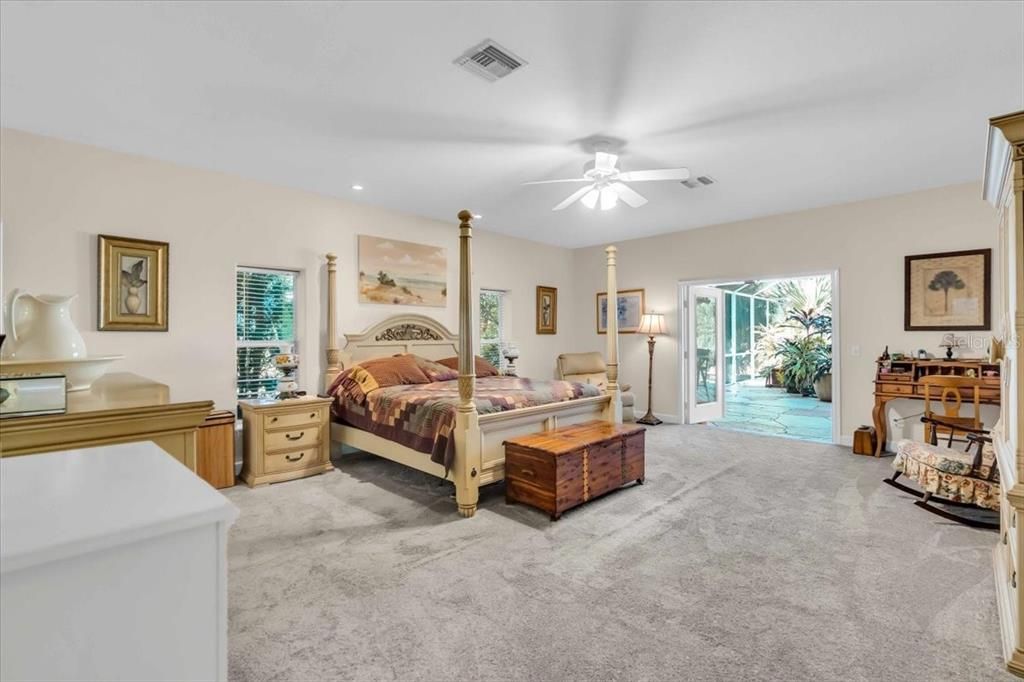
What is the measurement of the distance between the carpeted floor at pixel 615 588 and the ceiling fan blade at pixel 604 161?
238cm

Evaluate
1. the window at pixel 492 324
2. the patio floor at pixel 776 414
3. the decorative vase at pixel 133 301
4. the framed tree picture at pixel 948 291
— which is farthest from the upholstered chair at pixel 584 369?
the decorative vase at pixel 133 301

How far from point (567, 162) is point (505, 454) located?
2.30m

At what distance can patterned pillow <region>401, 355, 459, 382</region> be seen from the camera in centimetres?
477

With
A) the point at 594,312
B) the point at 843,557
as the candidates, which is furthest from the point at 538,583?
the point at 594,312

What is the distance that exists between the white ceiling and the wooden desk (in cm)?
164

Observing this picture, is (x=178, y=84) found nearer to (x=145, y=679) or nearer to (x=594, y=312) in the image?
(x=145, y=679)

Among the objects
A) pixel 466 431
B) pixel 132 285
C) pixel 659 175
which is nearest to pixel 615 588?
pixel 466 431

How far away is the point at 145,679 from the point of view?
59cm

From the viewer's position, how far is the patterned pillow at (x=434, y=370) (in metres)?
4.77

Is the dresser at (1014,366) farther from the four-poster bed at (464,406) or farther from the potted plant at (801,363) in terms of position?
the potted plant at (801,363)

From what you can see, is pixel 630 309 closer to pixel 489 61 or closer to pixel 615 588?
pixel 489 61

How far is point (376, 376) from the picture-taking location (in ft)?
14.3

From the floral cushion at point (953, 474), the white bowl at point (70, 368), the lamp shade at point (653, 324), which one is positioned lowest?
the floral cushion at point (953, 474)

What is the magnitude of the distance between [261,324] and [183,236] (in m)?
0.97
